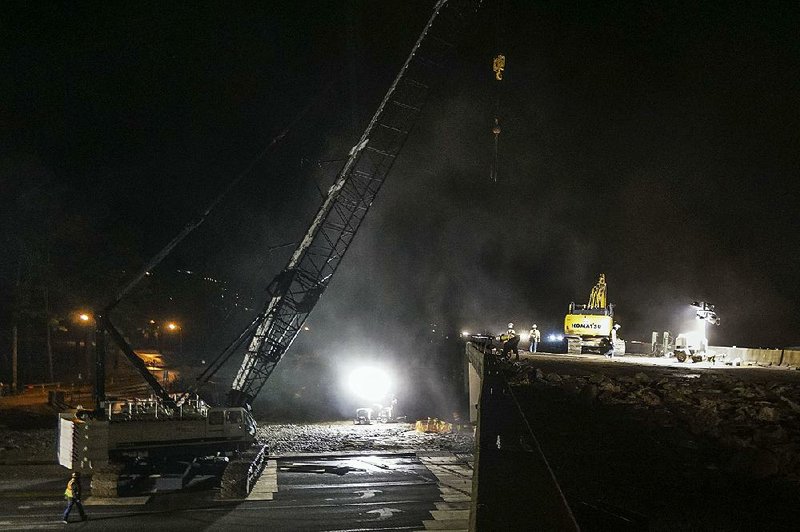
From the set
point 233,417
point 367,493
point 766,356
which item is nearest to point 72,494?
point 233,417

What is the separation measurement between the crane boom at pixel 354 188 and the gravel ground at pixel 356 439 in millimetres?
2887

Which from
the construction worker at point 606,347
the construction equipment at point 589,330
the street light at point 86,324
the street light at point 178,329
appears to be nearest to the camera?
the construction worker at point 606,347

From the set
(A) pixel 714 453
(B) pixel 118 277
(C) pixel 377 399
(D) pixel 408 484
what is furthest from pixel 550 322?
(A) pixel 714 453

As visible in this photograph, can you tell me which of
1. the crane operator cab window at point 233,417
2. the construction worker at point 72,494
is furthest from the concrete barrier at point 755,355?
the construction worker at point 72,494

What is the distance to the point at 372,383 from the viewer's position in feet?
122

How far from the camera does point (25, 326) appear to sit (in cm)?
3794

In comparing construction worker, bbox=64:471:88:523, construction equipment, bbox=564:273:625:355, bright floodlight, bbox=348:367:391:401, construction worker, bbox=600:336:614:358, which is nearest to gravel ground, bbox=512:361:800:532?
construction worker, bbox=64:471:88:523

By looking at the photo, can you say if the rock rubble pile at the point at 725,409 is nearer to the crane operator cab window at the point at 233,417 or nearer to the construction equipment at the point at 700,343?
the crane operator cab window at the point at 233,417

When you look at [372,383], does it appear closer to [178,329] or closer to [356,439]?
[356,439]

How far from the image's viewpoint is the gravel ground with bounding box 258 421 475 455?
2302 centimetres

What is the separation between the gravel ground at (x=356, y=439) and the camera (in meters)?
23.0

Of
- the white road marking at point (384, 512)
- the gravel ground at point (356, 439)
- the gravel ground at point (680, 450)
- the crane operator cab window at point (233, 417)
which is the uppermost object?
the gravel ground at point (680, 450)

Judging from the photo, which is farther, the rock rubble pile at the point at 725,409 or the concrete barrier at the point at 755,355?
the concrete barrier at the point at 755,355

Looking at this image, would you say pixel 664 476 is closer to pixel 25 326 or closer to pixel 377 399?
pixel 377 399
